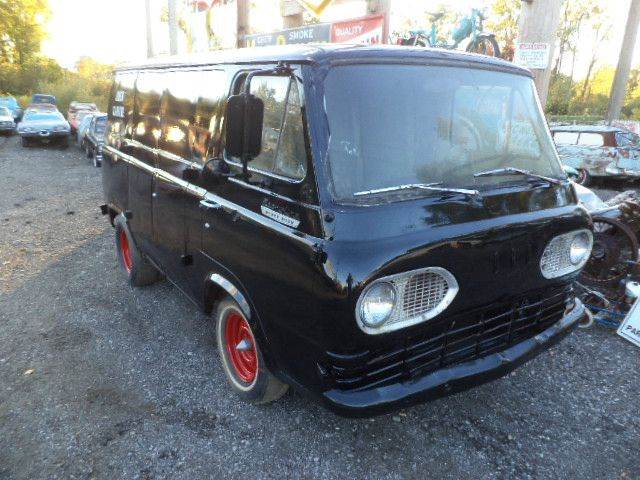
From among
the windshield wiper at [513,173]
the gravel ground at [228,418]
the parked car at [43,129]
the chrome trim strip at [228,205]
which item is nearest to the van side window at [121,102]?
the chrome trim strip at [228,205]

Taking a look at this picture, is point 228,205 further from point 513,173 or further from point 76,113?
point 76,113

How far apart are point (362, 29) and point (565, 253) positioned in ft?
16.5

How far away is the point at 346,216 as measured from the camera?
88.0 inches

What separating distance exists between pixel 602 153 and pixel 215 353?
11.6 metres

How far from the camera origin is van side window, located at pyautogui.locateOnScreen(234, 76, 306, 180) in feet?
8.06

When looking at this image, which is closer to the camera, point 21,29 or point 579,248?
point 579,248

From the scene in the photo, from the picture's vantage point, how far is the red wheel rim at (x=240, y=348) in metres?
3.28

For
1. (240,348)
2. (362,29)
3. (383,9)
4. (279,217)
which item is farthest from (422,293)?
(383,9)

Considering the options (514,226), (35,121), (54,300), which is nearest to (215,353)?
(54,300)

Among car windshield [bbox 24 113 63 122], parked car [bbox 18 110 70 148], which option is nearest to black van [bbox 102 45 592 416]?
parked car [bbox 18 110 70 148]

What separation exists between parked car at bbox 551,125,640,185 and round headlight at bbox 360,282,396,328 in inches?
445

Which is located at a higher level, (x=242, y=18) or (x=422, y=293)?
(x=242, y=18)

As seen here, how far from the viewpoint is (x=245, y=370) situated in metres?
3.42

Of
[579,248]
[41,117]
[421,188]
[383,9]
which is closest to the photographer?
[421,188]
